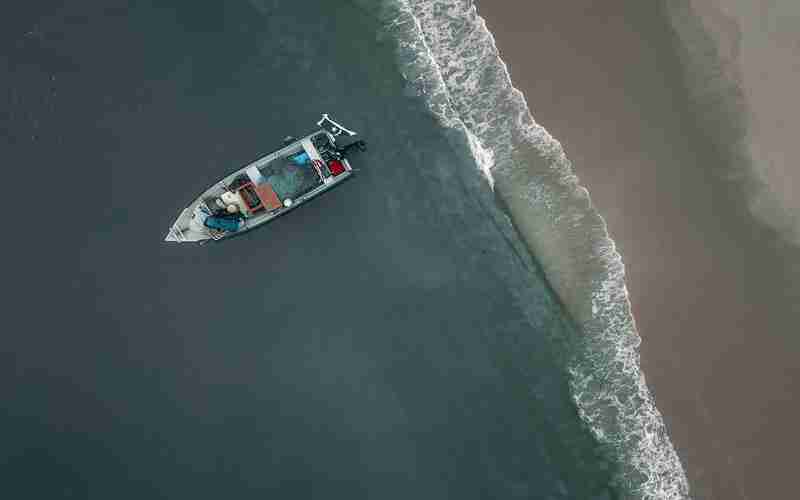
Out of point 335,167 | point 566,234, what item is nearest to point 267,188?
point 335,167

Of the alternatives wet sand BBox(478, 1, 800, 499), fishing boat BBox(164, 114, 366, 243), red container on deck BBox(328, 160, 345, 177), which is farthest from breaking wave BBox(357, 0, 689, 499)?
red container on deck BBox(328, 160, 345, 177)

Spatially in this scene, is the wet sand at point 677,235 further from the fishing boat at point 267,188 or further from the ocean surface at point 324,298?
the fishing boat at point 267,188

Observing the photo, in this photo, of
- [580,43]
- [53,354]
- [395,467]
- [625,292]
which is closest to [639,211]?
[625,292]

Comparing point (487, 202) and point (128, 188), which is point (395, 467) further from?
point (128, 188)

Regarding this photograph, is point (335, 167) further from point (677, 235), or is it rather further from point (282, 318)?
point (677, 235)

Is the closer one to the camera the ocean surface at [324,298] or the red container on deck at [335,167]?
the ocean surface at [324,298]

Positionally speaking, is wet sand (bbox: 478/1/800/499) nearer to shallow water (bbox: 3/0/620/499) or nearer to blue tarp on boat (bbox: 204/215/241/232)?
shallow water (bbox: 3/0/620/499)

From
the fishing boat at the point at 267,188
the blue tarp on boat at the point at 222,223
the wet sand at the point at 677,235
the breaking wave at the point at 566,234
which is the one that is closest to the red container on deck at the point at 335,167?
the fishing boat at the point at 267,188
